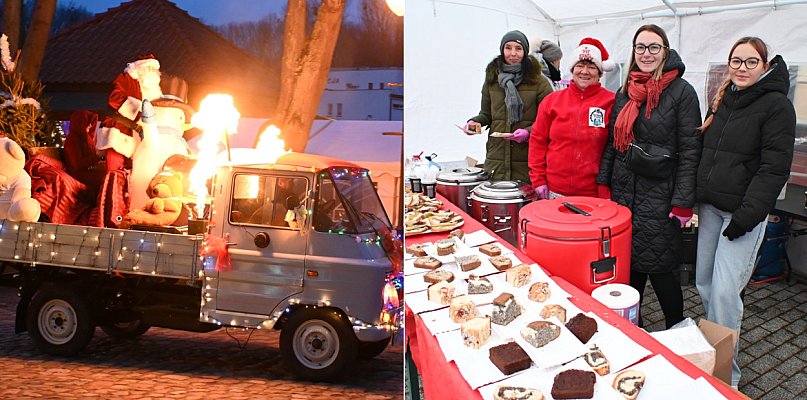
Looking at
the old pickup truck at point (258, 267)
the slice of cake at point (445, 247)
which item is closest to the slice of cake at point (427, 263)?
the slice of cake at point (445, 247)

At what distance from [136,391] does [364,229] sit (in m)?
0.91

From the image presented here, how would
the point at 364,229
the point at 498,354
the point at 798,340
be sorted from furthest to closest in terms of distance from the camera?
1. the point at 798,340
2. the point at 364,229
3. the point at 498,354

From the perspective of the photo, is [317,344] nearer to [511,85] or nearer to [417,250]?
[417,250]

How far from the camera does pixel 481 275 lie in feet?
6.53

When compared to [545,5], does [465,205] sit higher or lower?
lower

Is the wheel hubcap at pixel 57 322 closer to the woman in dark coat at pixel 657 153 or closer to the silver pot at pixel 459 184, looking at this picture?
the silver pot at pixel 459 184

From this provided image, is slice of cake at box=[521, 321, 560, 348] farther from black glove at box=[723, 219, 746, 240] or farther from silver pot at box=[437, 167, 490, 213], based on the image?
silver pot at box=[437, 167, 490, 213]

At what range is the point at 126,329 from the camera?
1.91 meters

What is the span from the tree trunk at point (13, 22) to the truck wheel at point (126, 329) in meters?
0.89

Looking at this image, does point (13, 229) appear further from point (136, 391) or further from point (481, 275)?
point (481, 275)

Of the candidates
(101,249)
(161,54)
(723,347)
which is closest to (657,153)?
(723,347)

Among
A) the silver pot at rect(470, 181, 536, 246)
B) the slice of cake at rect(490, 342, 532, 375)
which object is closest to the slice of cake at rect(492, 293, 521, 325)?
the slice of cake at rect(490, 342, 532, 375)

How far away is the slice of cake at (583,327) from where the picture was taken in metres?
1.54

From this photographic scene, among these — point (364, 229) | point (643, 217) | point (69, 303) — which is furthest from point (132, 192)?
point (643, 217)
